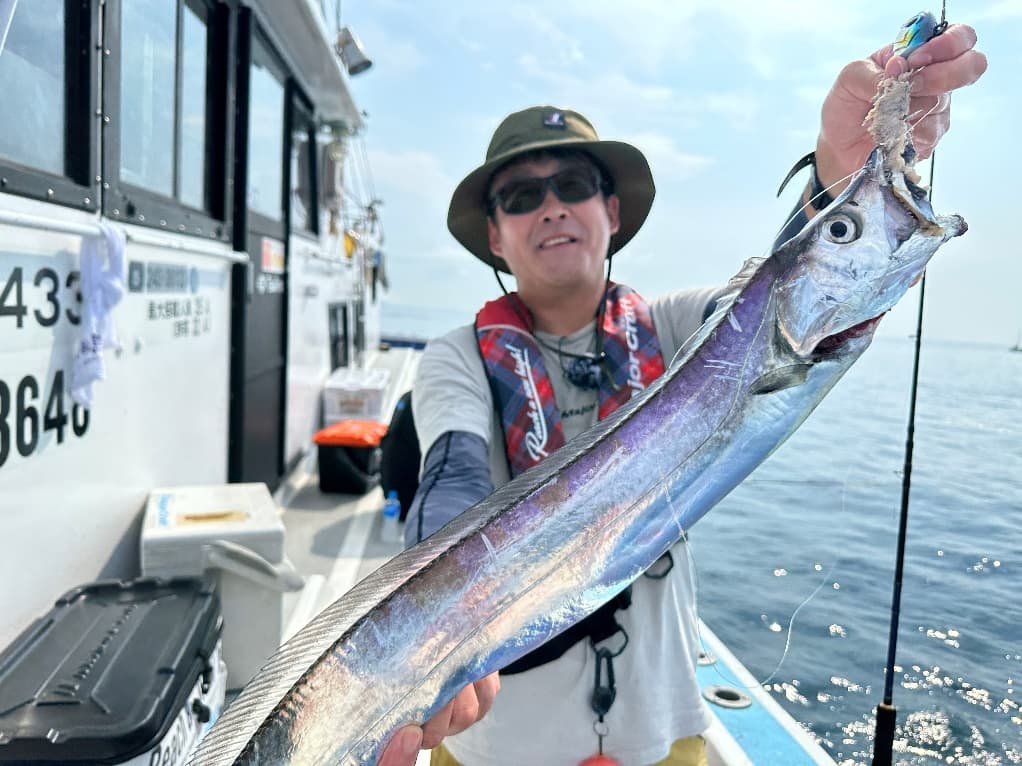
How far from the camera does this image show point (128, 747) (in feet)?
6.70

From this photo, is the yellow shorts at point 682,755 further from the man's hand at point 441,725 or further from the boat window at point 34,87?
the boat window at point 34,87

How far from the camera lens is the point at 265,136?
21.7 ft

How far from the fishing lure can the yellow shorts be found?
1.83 metres

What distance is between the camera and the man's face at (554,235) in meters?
2.09

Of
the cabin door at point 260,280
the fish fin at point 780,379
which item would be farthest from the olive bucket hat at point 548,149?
the cabin door at point 260,280

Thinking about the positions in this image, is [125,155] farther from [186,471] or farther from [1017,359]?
[1017,359]

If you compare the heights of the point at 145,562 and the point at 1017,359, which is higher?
the point at 1017,359

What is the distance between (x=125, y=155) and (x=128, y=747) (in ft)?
9.97

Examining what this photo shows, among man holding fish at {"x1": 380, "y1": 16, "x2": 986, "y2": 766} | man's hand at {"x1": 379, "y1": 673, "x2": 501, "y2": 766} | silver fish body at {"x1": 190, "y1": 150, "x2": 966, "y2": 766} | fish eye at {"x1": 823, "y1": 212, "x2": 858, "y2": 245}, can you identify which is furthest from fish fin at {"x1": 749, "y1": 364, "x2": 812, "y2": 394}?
man's hand at {"x1": 379, "y1": 673, "x2": 501, "y2": 766}

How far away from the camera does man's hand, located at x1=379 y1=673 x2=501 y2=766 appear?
1.27 metres

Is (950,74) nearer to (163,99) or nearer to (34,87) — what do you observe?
(34,87)

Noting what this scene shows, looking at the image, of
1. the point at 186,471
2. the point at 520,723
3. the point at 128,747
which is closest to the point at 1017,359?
the point at 520,723

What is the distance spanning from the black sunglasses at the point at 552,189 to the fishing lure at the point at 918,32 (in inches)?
34.4

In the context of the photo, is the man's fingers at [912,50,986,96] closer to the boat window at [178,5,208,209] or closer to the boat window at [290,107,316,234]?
the boat window at [178,5,208,209]
